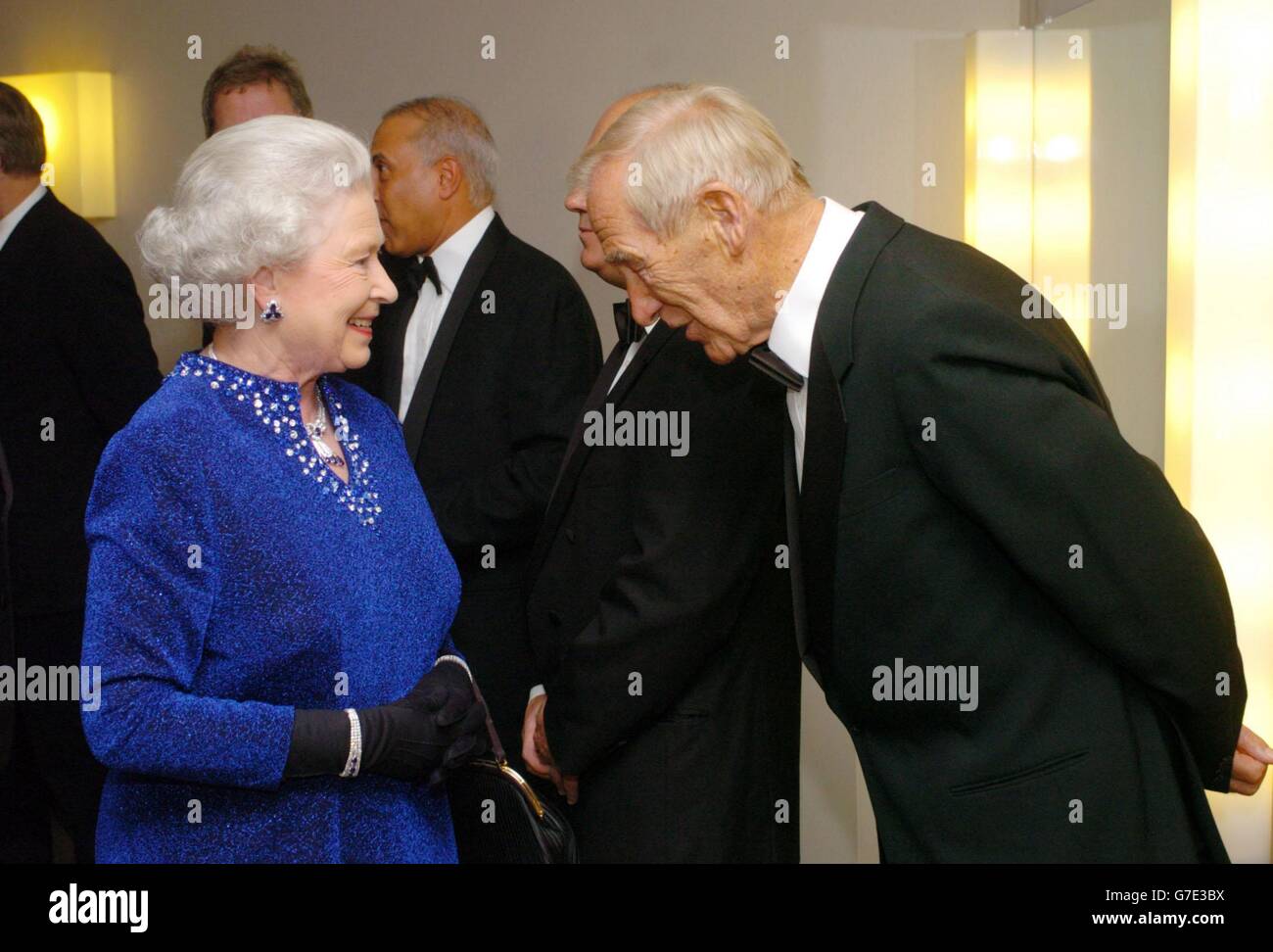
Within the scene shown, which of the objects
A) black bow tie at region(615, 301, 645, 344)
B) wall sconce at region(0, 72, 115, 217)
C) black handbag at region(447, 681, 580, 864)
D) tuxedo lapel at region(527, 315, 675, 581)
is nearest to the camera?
black handbag at region(447, 681, 580, 864)

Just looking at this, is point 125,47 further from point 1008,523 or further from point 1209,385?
point 1008,523

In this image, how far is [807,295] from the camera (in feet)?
5.50

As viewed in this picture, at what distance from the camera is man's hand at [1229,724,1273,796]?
5.85 ft

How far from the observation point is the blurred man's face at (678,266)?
1.75 meters

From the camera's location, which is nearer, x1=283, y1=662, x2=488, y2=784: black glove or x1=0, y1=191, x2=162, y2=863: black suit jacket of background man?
x1=283, y1=662, x2=488, y2=784: black glove

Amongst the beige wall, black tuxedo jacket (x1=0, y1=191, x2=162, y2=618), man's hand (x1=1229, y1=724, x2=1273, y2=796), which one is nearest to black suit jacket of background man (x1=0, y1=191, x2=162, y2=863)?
black tuxedo jacket (x1=0, y1=191, x2=162, y2=618)

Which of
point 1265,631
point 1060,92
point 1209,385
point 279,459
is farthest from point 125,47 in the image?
point 1265,631

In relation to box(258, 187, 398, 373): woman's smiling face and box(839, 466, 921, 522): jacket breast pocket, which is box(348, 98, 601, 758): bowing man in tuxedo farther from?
box(839, 466, 921, 522): jacket breast pocket

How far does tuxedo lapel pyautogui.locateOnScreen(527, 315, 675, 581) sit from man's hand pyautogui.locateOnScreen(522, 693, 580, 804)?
23 centimetres

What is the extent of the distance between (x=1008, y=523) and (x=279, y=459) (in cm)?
84

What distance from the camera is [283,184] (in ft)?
5.44

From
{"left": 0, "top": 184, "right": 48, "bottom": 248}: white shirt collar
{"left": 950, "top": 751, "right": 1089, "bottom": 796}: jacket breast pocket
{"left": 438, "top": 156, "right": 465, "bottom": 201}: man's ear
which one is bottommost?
{"left": 950, "top": 751, "right": 1089, "bottom": 796}: jacket breast pocket

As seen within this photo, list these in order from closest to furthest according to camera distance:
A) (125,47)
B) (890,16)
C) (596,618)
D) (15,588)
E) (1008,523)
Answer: (1008,523), (596,618), (15,588), (890,16), (125,47)

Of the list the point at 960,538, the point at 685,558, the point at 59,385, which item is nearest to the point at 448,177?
the point at 59,385
